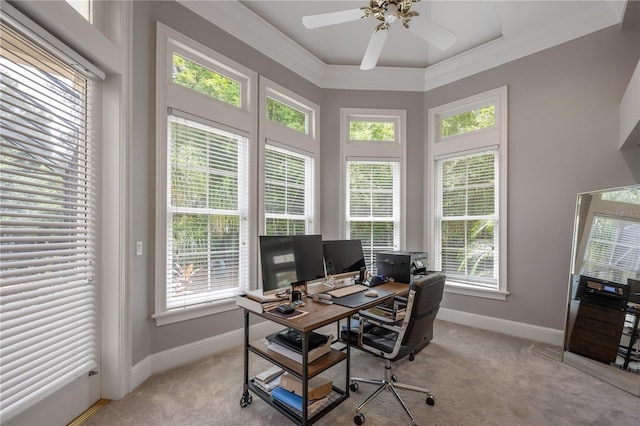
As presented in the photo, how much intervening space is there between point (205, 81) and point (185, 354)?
2642 mm

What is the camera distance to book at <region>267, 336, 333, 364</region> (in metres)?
1.80

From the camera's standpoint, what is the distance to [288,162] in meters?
3.65

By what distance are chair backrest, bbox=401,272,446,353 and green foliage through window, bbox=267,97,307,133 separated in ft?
8.54

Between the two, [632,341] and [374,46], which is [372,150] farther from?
[632,341]

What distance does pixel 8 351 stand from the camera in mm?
1458

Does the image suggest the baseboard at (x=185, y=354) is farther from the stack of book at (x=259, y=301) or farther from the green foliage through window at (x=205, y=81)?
the green foliage through window at (x=205, y=81)

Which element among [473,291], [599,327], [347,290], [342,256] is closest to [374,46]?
[342,256]

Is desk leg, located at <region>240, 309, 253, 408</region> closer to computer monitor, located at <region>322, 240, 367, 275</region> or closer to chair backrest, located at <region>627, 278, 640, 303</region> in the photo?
computer monitor, located at <region>322, 240, 367, 275</region>

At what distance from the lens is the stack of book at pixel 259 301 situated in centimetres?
190

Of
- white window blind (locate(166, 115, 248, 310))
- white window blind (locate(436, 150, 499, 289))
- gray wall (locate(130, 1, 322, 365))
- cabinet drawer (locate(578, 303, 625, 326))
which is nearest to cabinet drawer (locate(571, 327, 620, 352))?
cabinet drawer (locate(578, 303, 625, 326))

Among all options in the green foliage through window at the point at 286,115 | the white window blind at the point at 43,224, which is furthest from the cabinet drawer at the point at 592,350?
the white window blind at the point at 43,224

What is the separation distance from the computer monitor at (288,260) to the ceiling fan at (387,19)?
167 centimetres

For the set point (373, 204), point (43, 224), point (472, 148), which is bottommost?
point (43, 224)

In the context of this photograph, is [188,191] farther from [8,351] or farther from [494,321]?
[494,321]
